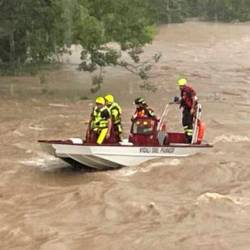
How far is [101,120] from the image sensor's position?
50.7 ft

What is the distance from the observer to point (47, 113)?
80.3ft

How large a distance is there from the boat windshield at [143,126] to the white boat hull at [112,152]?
0.36m

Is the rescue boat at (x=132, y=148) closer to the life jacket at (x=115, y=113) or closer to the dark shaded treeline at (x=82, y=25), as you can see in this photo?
the life jacket at (x=115, y=113)

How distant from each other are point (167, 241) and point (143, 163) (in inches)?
194

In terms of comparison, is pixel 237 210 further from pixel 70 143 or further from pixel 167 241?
pixel 70 143

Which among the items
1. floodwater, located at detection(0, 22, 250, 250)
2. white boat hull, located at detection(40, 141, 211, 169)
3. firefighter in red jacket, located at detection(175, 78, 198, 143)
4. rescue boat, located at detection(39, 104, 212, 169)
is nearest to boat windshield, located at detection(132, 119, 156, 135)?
rescue boat, located at detection(39, 104, 212, 169)

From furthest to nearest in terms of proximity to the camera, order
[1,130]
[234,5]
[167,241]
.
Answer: [234,5] → [1,130] → [167,241]

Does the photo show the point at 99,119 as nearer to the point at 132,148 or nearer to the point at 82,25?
the point at 132,148

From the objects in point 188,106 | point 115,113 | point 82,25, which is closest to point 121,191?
point 115,113

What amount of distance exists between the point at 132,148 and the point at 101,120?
1.01 meters

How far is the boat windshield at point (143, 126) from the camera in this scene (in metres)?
16.0

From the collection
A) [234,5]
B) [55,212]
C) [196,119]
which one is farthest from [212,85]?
[234,5]

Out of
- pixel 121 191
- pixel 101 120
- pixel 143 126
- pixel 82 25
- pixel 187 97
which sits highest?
pixel 82 25

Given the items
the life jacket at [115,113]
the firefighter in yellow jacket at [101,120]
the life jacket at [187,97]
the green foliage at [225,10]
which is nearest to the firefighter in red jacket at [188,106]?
the life jacket at [187,97]
